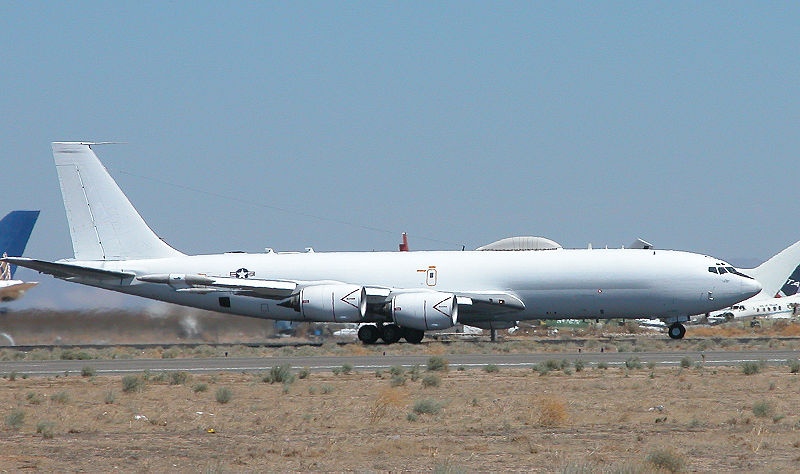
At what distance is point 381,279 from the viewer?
155 feet

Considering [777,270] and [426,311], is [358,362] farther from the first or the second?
[777,270]

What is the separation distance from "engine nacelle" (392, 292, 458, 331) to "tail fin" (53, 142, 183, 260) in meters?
12.6

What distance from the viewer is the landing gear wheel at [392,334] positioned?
151 feet

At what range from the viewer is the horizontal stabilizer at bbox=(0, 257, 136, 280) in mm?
44375

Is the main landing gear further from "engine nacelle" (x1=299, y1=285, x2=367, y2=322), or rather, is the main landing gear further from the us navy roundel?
the us navy roundel

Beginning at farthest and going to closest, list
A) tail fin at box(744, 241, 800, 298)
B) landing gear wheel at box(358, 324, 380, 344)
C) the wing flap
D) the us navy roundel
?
1. tail fin at box(744, 241, 800, 298)
2. the us navy roundel
3. landing gear wheel at box(358, 324, 380, 344)
4. the wing flap

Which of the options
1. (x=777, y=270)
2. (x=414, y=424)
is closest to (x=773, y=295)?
(x=777, y=270)

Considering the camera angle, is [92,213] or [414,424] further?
[92,213]

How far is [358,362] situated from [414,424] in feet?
50.8

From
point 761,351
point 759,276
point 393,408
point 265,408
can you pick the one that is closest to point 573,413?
point 393,408

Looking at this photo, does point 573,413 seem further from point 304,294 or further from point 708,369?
point 304,294

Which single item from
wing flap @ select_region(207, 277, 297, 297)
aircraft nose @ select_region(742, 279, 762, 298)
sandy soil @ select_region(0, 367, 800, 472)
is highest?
wing flap @ select_region(207, 277, 297, 297)

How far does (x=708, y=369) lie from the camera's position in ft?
94.9

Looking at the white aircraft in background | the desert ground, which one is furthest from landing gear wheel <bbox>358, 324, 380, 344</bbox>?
the white aircraft in background
